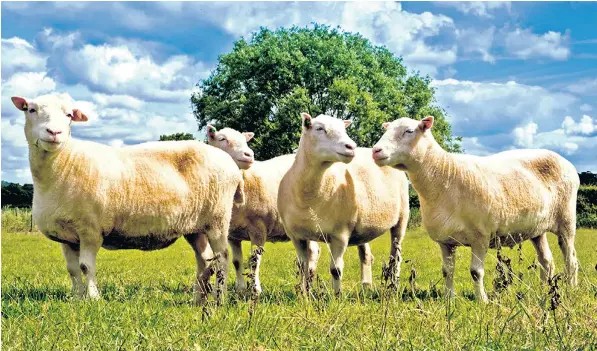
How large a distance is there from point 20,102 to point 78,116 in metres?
0.72

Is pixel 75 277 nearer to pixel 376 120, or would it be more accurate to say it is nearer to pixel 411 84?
pixel 376 120

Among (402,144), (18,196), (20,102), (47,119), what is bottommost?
(18,196)

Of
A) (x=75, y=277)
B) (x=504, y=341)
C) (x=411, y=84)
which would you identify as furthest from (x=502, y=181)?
(x=411, y=84)

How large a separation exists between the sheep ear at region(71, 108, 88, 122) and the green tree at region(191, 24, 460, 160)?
2860 cm

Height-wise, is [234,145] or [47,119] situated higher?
[47,119]

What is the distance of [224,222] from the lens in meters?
9.55

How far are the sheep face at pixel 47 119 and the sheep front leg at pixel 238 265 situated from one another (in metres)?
3.72

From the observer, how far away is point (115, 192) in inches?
340

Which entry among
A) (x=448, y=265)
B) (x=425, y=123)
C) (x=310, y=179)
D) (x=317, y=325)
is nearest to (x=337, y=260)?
(x=310, y=179)

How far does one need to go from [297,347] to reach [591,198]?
37015mm

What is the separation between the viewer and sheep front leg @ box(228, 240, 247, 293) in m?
10.7

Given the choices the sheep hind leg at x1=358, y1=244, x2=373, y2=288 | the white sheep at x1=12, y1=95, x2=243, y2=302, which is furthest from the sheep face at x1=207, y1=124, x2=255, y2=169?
the sheep hind leg at x1=358, y1=244, x2=373, y2=288

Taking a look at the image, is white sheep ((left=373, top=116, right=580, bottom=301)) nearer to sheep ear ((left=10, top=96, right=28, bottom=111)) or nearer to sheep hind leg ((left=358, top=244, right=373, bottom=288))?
sheep hind leg ((left=358, top=244, right=373, bottom=288))

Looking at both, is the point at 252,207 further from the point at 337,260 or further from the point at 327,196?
the point at 337,260
